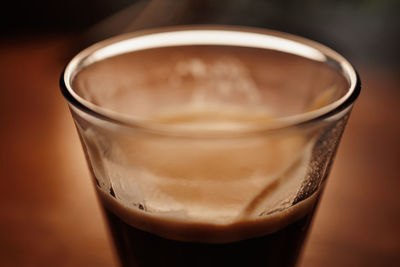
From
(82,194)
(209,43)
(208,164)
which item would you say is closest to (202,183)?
(208,164)

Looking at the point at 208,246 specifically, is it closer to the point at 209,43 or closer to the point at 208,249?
the point at 208,249

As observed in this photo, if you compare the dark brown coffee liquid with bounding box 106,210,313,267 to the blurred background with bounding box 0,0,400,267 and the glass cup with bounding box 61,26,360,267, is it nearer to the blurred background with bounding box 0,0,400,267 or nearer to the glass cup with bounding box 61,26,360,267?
the glass cup with bounding box 61,26,360,267

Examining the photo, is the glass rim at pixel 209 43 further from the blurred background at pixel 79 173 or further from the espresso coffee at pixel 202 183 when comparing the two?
the blurred background at pixel 79 173

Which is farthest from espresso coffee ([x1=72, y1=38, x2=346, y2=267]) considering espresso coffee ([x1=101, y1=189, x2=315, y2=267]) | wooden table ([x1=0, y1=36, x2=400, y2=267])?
wooden table ([x1=0, y1=36, x2=400, y2=267])

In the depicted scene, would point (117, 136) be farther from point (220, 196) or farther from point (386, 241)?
point (386, 241)

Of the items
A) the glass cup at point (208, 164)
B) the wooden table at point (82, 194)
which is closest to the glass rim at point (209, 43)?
the glass cup at point (208, 164)

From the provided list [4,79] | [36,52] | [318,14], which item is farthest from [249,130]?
[318,14]

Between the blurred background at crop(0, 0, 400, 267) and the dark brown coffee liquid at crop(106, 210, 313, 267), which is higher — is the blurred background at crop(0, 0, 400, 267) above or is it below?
below

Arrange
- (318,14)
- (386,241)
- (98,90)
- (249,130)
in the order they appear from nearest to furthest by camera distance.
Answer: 1. (249,130)
2. (98,90)
3. (386,241)
4. (318,14)
